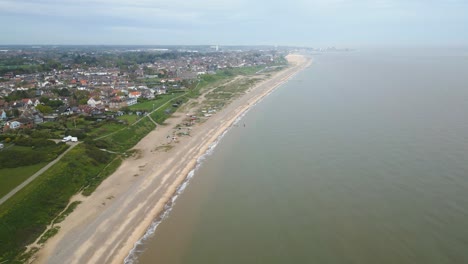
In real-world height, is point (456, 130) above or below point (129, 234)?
above

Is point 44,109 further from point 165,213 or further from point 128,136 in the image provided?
point 165,213

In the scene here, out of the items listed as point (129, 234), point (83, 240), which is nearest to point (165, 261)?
point (129, 234)

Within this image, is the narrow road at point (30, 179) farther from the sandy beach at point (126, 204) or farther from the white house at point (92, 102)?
the white house at point (92, 102)

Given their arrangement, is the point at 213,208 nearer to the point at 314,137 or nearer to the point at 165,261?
the point at 165,261

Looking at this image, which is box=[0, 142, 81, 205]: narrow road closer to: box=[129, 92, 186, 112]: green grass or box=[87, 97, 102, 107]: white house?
box=[129, 92, 186, 112]: green grass

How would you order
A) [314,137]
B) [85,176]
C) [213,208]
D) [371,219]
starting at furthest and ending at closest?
[314,137] < [85,176] < [213,208] < [371,219]

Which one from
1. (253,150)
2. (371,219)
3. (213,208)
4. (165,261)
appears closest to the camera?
(165,261)

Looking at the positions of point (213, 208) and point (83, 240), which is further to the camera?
point (213, 208)
